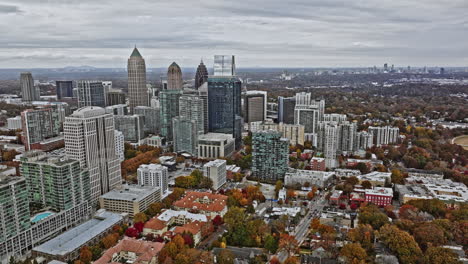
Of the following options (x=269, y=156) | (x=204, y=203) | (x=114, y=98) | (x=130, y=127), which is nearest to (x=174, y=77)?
(x=114, y=98)

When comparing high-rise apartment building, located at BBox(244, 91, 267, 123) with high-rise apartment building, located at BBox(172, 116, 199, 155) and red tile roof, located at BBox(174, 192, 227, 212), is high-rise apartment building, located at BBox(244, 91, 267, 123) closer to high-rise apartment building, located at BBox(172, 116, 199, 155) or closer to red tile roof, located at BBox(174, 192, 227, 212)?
high-rise apartment building, located at BBox(172, 116, 199, 155)

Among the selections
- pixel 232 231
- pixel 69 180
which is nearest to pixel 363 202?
pixel 232 231

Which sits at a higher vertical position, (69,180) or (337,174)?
(69,180)

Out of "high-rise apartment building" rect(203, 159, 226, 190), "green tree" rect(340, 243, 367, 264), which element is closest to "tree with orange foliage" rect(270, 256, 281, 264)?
"green tree" rect(340, 243, 367, 264)

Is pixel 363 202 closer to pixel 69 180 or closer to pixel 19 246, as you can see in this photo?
pixel 69 180

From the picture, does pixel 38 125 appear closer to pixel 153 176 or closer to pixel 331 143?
pixel 153 176
